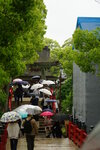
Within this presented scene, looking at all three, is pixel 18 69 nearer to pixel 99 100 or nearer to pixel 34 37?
pixel 99 100

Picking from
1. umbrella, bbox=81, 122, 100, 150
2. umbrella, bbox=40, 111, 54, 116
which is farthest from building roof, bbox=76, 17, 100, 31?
umbrella, bbox=81, 122, 100, 150

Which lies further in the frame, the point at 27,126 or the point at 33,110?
the point at 33,110

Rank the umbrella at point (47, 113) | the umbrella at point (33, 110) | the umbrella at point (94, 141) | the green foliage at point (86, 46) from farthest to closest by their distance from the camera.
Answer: the umbrella at point (47, 113) < the umbrella at point (33, 110) < the green foliage at point (86, 46) < the umbrella at point (94, 141)

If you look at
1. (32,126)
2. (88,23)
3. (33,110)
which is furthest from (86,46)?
(88,23)

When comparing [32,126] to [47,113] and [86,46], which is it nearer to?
[86,46]

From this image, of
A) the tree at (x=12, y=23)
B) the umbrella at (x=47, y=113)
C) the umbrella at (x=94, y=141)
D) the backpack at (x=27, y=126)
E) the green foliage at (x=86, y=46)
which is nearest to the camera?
the umbrella at (x=94, y=141)

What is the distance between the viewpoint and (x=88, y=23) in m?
26.2

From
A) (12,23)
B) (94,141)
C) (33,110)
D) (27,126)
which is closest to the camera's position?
(94,141)

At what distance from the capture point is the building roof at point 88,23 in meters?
25.9

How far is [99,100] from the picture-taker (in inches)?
970

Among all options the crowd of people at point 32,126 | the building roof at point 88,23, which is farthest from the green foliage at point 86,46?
the building roof at point 88,23

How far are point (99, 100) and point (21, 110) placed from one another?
15.5 feet

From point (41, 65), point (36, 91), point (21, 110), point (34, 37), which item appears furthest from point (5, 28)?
point (41, 65)

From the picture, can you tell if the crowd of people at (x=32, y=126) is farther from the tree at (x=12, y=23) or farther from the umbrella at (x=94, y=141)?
the umbrella at (x=94, y=141)
